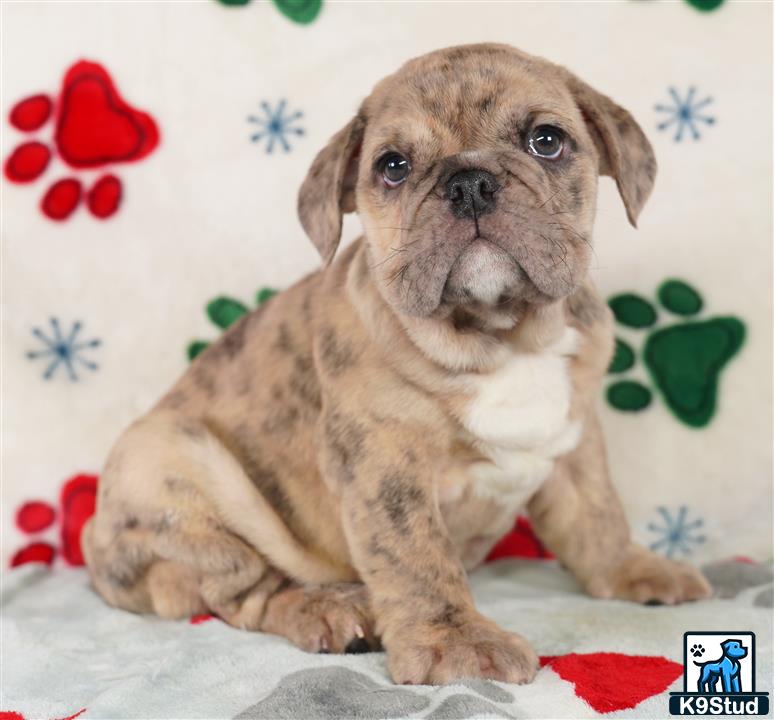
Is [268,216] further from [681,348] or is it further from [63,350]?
[681,348]

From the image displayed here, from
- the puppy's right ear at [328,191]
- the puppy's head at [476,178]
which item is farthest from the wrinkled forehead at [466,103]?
the puppy's right ear at [328,191]

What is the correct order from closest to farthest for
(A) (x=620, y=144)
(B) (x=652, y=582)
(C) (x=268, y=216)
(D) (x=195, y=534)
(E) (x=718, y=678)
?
(E) (x=718, y=678) < (A) (x=620, y=144) < (D) (x=195, y=534) < (B) (x=652, y=582) < (C) (x=268, y=216)

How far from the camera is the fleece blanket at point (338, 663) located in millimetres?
2939

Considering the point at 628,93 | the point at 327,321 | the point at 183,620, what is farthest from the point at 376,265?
the point at 628,93

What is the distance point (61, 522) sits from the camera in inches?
192

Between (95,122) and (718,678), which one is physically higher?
(95,122)

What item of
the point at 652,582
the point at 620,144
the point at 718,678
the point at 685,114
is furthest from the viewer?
the point at 685,114

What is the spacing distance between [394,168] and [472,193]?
1.51ft

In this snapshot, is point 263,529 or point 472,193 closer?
point 472,193

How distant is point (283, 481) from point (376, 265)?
0.85m

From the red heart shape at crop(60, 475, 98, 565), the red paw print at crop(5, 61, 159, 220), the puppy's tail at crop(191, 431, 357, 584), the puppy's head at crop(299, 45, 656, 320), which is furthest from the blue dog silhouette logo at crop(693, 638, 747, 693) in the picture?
the red paw print at crop(5, 61, 159, 220)

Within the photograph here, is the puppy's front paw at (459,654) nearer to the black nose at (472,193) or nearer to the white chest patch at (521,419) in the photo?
the white chest patch at (521,419)

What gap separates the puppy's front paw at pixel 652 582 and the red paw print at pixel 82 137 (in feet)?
8.30

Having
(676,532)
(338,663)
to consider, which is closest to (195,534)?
(338,663)
